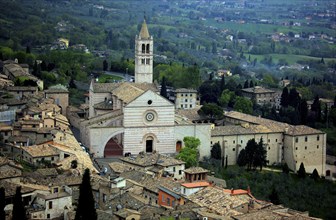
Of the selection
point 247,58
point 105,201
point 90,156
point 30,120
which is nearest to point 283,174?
point 90,156

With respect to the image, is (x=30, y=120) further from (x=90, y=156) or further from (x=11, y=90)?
(x=11, y=90)

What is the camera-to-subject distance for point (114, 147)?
4922 cm

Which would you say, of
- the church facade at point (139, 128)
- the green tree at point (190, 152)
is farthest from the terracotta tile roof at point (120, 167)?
the church facade at point (139, 128)

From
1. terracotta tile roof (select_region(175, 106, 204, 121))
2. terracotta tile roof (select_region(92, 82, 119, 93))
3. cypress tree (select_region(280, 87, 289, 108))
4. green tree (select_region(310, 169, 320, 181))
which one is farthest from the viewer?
cypress tree (select_region(280, 87, 289, 108))

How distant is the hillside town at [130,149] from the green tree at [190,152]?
67cm

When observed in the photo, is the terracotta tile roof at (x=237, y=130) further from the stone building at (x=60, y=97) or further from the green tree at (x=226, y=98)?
the green tree at (x=226, y=98)

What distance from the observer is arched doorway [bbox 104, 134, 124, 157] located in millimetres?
48375

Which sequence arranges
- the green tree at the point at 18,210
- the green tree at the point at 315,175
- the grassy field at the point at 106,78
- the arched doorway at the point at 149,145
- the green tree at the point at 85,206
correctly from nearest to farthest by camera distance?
the green tree at the point at 18,210, the green tree at the point at 85,206, the arched doorway at the point at 149,145, the green tree at the point at 315,175, the grassy field at the point at 106,78

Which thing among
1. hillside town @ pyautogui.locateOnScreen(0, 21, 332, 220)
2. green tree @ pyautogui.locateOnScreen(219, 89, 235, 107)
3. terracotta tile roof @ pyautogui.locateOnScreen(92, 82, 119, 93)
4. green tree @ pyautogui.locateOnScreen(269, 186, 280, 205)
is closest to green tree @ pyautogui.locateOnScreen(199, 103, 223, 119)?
hillside town @ pyautogui.locateOnScreen(0, 21, 332, 220)

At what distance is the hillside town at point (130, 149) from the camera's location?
32.9 meters

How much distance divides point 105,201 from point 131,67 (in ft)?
136

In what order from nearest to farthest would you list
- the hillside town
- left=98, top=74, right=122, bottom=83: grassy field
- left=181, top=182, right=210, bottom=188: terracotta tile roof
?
the hillside town < left=181, top=182, right=210, bottom=188: terracotta tile roof < left=98, top=74, right=122, bottom=83: grassy field

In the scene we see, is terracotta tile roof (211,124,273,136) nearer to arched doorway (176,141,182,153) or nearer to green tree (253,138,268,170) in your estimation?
green tree (253,138,268,170)

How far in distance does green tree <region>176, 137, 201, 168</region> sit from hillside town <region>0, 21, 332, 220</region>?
26.4 inches
